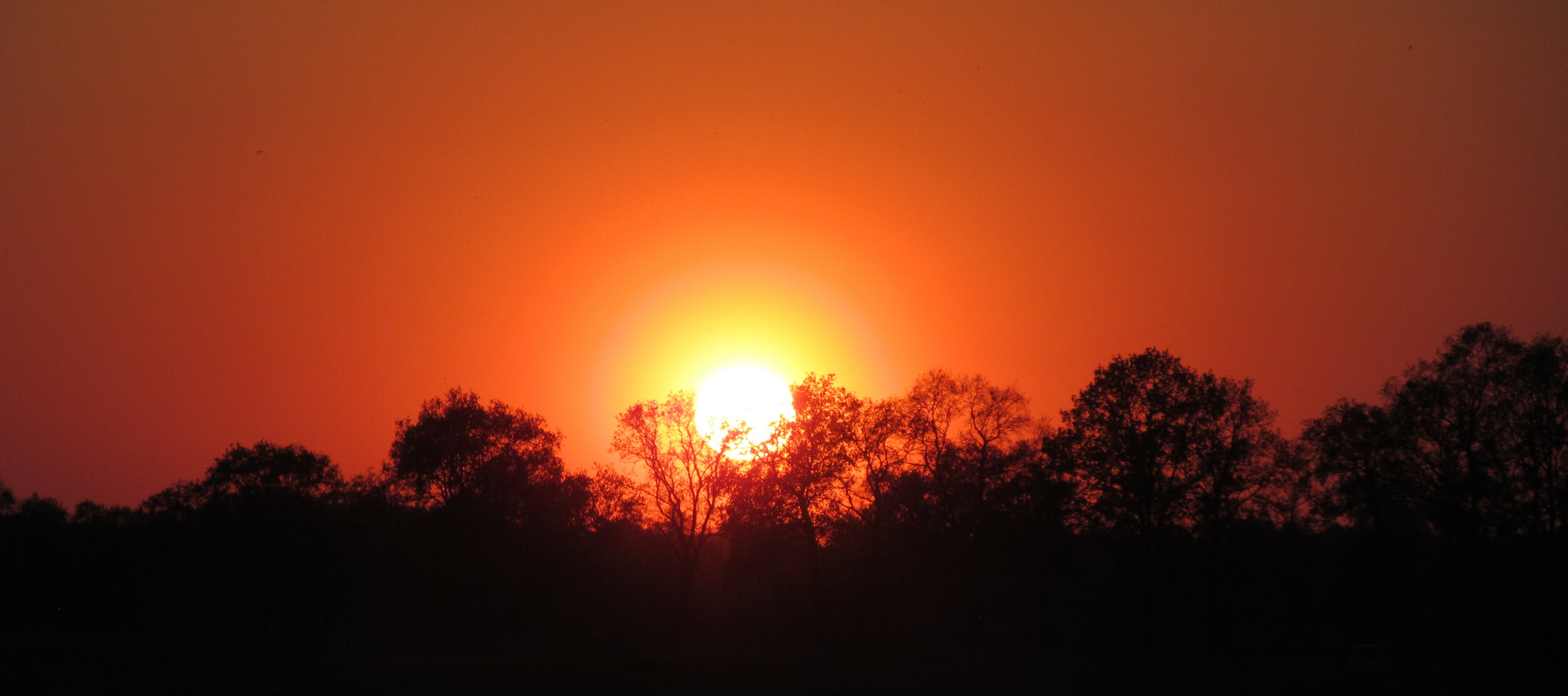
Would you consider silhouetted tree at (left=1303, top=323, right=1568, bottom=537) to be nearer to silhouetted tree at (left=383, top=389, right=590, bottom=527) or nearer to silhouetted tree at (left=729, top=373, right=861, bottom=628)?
silhouetted tree at (left=729, top=373, right=861, bottom=628)

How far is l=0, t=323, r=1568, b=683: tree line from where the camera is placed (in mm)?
47062

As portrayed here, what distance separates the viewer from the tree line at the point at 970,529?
47062 millimetres

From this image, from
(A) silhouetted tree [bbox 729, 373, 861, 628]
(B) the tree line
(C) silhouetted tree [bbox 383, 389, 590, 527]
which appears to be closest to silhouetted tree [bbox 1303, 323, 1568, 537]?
(B) the tree line

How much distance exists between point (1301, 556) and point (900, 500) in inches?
866

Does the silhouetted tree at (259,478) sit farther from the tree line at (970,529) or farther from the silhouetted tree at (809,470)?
the silhouetted tree at (809,470)

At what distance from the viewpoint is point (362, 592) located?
7188 cm

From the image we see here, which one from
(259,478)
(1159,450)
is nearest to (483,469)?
(259,478)

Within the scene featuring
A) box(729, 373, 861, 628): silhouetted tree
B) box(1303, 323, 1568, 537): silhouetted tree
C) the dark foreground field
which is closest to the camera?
the dark foreground field

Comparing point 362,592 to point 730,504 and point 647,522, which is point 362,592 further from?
point 730,504

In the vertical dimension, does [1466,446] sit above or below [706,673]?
above

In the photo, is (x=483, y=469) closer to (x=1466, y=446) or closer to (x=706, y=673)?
(x=706, y=673)

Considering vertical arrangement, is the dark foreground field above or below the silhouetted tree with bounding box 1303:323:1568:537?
below

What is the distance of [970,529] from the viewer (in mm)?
58312

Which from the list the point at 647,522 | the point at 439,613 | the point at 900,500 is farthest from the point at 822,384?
the point at 439,613
